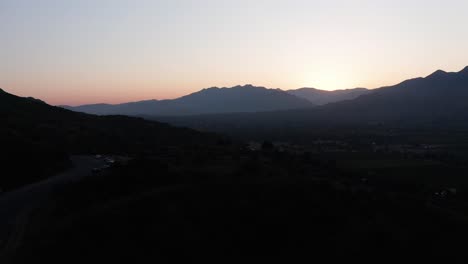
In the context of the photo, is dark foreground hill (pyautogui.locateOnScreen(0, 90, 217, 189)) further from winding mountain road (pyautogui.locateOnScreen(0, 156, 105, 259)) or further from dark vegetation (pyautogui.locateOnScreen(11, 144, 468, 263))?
dark vegetation (pyautogui.locateOnScreen(11, 144, 468, 263))

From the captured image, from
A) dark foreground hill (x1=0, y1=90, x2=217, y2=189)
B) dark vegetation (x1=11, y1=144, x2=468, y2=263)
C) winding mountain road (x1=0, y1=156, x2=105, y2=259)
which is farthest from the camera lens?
dark foreground hill (x1=0, y1=90, x2=217, y2=189)

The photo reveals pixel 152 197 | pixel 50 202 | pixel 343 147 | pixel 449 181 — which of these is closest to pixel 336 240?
pixel 152 197

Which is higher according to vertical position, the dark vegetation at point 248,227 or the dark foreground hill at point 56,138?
the dark foreground hill at point 56,138

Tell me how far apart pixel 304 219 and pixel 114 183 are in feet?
44.3

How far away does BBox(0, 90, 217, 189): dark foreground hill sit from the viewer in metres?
45.4

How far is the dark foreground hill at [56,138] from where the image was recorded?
149 ft


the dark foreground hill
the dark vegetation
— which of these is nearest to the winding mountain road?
the dark vegetation

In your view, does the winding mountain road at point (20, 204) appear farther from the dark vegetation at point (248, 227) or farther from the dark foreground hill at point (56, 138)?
the dark foreground hill at point (56, 138)

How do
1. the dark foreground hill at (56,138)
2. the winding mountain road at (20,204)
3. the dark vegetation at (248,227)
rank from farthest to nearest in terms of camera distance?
the dark foreground hill at (56,138) → the winding mountain road at (20,204) → the dark vegetation at (248,227)

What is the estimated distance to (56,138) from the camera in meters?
74.4

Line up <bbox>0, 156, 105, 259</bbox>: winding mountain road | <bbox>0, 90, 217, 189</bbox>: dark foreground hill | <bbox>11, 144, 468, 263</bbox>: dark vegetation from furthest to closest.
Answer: <bbox>0, 90, 217, 189</bbox>: dark foreground hill, <bbox>0, 156, 105, 259</bbox>: winding mountain road, <bbox>11, 144, 468, 263</bbox>: dark vegetation

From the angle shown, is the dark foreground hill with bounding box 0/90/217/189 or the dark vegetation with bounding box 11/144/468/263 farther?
the dark foreground hill with bounding box 0/90/217/189

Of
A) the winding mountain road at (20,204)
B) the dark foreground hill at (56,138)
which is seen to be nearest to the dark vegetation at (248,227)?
the winding mountain road at (20,204)

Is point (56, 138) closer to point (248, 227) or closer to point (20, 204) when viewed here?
point (20, 204)
